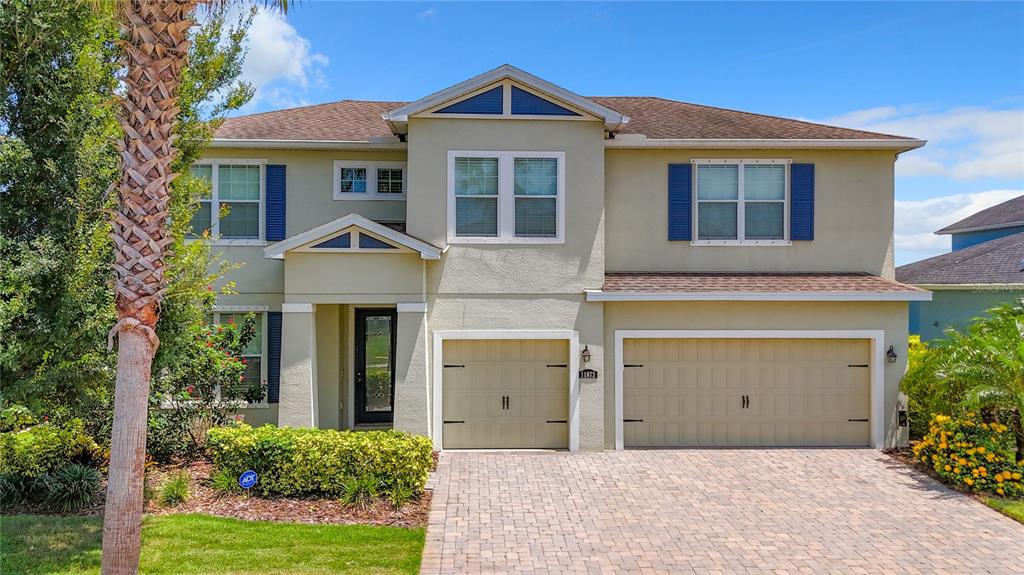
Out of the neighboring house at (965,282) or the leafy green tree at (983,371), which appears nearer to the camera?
the leafy green tree at (983,371)

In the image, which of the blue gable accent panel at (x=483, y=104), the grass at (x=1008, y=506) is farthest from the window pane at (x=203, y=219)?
the grass at (x=1008, y=506)

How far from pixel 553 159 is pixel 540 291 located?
2.54 metres

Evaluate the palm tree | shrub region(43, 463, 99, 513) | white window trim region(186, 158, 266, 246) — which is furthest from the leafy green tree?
shrub region(43, 463, 99, 513)

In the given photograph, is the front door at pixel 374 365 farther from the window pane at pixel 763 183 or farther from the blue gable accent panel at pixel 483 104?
the window pane at pixel 763 183

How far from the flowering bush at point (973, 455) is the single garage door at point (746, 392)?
170 cm

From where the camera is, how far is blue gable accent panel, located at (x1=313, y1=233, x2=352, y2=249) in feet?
36.3

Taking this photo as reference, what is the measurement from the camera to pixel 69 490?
8414mm

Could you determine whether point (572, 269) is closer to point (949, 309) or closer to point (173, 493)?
point (173, 493)

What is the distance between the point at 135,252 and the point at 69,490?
4.74 m

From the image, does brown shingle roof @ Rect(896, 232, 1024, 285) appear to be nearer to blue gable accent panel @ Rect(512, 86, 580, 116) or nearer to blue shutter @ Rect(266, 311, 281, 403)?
blue gable accent panel @ Rect(512, 86, 580, 116)

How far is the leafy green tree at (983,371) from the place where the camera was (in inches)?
378

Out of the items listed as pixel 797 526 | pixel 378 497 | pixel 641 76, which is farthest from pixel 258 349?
pixel 641 76

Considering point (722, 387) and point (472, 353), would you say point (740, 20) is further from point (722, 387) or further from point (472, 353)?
point (472, 353)

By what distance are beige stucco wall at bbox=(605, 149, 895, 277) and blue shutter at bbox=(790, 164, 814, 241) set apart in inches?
5.5
